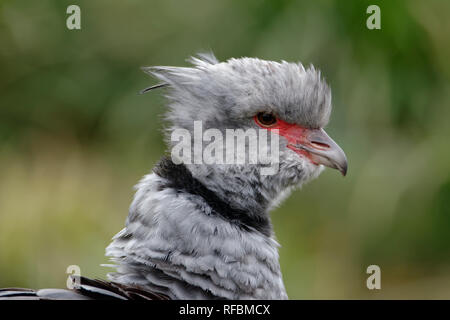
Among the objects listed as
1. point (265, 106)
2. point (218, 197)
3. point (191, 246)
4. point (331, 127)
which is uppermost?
point (331, 127)

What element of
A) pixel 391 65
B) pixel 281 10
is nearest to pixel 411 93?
pixel 391 65

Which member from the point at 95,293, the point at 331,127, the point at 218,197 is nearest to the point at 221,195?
the point at 218,197

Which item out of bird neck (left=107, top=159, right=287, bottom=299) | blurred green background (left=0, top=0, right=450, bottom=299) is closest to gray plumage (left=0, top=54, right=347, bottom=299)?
bird neck (left=107, top=159, right=287, bottom=299)

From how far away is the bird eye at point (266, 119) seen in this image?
1.74 m

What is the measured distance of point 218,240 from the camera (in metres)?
1.54

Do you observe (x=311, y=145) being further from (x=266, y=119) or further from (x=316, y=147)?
(x=266, y=119)

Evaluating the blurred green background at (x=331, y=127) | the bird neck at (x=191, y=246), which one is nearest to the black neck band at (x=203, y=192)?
the bird neck at (x=191, y=246)

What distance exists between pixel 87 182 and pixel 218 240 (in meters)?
1.52

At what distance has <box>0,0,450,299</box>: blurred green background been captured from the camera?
290cm

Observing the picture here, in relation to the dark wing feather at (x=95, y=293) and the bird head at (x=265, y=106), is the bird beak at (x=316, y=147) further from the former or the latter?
the dark wing feather at (x=95, y=293)

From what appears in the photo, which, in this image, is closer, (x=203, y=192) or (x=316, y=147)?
(x=203, y=192)

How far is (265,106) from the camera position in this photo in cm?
172

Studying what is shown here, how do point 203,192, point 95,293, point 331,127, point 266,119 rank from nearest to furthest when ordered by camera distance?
point 95,293
point 203,192
point 266,119
point 331,127

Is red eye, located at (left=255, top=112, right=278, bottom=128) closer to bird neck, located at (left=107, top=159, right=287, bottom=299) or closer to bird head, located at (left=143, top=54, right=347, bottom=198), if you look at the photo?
bird head, located at (left=143, top=54, right=347, bottom=198)
